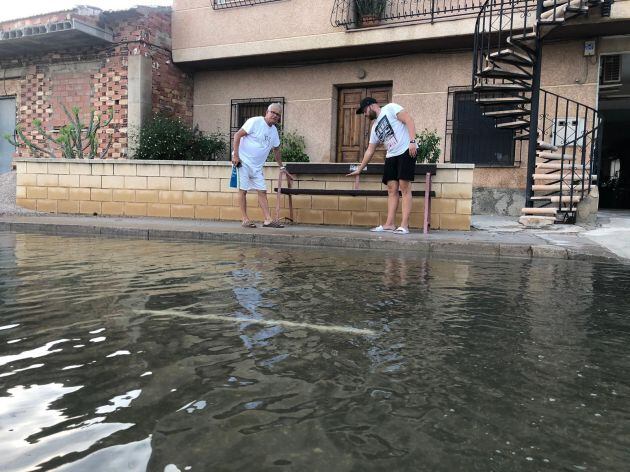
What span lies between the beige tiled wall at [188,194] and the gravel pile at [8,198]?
28 cm

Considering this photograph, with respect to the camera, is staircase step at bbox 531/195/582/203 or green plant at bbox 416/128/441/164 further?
green plant at bbox 416/128/441/164

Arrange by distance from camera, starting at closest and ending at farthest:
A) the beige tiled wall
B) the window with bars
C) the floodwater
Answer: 1. the floodwater
2. the beige tiled wall
3. the window with bars

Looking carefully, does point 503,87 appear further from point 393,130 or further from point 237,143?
point 237,143

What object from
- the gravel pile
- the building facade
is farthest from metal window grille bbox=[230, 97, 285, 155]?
the gravel pile

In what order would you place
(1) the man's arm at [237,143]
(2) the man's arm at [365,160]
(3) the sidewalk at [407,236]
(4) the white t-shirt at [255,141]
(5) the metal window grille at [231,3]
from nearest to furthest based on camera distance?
1. (3) the sidewalk at [407,236]
2. (2) the man's arm at [365,160]
3. (1) the man's arm at [237,143]
4. (4) the white t-shirt at [255,141]
5. (5) the metal window grille at [231,3]

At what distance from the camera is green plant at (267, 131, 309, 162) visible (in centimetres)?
1302

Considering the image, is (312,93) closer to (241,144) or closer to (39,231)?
(241,144)

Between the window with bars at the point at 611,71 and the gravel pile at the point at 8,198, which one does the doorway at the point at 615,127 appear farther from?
the gravel pile at the point at 8,198

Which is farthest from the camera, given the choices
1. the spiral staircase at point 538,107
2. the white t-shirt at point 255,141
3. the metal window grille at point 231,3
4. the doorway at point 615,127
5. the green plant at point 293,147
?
the metal window grille at point 231,3

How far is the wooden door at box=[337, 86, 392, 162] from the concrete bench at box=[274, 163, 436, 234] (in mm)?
4388

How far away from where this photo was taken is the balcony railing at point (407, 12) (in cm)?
1149

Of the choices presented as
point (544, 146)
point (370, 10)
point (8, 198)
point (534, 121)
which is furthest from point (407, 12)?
point (8, 198)

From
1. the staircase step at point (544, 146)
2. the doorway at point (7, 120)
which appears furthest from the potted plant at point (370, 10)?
the doorway at point (7, 120)

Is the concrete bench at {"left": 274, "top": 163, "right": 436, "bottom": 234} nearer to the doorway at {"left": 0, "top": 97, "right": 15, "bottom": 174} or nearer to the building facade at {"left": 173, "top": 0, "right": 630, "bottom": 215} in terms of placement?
the building facade at {"left": 173, "top": 0, "right": 630, "bottom": 215}
